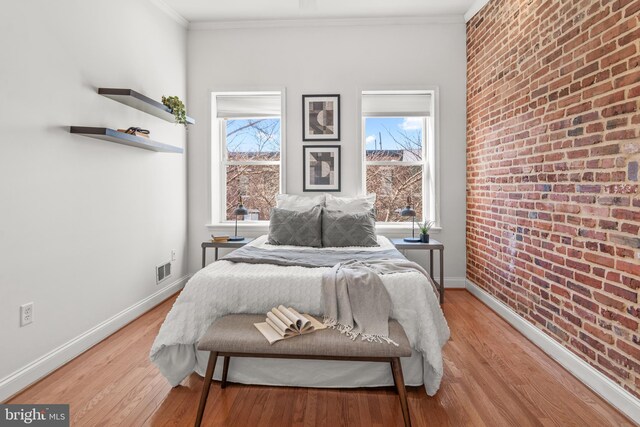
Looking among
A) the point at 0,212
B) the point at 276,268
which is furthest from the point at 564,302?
the point at 0,212

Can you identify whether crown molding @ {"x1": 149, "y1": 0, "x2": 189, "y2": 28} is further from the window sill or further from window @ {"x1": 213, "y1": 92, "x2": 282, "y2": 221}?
the window sill

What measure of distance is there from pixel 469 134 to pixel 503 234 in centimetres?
130

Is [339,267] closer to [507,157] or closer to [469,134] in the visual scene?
[507,157]

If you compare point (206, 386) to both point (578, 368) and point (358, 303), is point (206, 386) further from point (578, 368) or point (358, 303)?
point (578, 368)

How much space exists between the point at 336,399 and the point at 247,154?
3.14 m

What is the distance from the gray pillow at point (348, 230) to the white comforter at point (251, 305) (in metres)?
1.15

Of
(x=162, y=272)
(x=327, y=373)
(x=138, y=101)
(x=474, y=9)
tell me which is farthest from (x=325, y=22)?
(x=327, y=373)

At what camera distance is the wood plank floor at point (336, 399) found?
182 centimetres

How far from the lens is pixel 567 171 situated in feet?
7.72

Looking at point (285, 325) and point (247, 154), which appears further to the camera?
point (247, 154)

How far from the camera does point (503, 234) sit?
3.23 m

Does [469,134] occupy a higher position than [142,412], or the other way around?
[469,134]

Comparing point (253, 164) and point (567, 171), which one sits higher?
point (253, 164)

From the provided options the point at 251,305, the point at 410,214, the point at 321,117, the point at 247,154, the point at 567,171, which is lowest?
the point at 251,305
